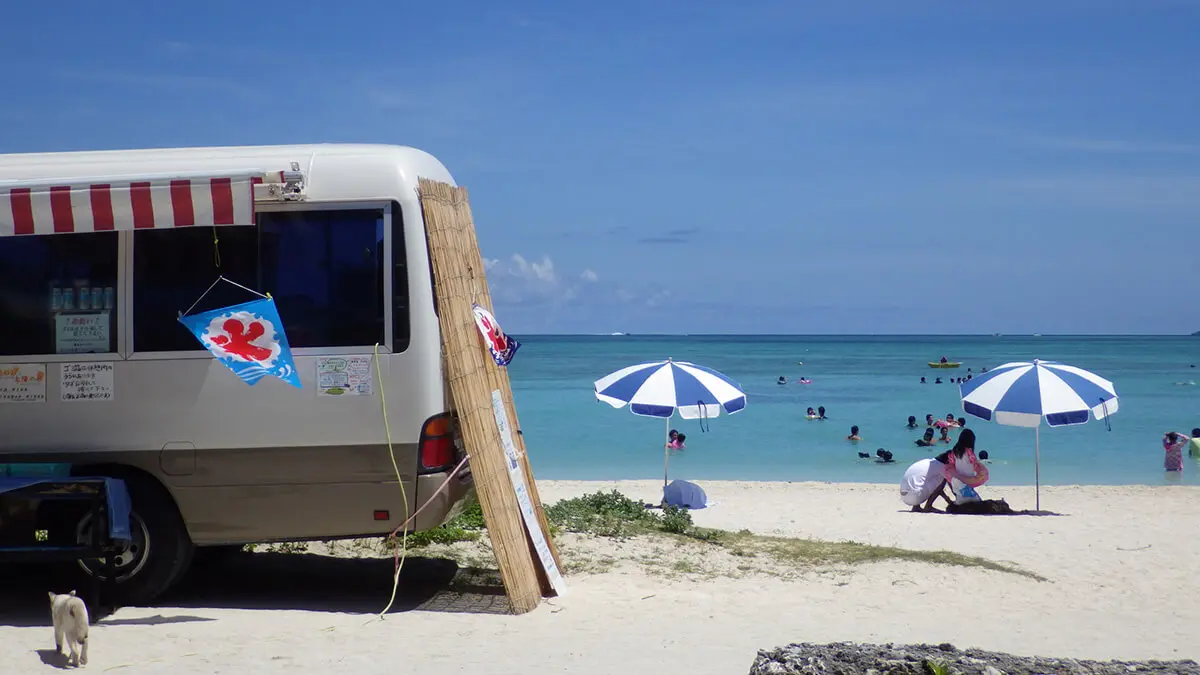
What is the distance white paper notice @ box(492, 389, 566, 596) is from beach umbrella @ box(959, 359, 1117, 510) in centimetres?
686

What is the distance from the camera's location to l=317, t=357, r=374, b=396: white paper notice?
19.7 feet

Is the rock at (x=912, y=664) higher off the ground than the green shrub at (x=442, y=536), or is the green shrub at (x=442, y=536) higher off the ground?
the rock at (x=912, y=664)

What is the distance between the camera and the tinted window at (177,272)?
6043mm

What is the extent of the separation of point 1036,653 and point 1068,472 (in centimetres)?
1673

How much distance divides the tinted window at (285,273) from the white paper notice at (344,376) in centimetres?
10

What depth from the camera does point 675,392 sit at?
38.6 ft

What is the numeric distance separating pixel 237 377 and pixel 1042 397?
30.7 feet

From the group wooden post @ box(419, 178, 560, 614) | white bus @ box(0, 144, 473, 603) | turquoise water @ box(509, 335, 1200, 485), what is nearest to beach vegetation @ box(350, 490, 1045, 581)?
wooden post @ box(419, 178, 560, 614)

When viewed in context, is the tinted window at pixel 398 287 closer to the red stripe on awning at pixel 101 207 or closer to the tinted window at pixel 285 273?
the tinted window at pixel 285 273

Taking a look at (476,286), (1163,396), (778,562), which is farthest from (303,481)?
(1163,396)

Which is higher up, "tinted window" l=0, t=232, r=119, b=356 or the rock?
"tinted window" l=0, t=232, r=119, b=356

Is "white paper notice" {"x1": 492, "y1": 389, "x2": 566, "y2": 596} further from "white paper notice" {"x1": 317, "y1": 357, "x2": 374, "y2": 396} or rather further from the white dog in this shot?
the white dog

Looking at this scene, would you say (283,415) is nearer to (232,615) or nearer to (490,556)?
(232,615)

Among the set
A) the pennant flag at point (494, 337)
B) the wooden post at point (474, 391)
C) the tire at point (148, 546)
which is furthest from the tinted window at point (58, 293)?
the pennant flag at point (494, 337)
